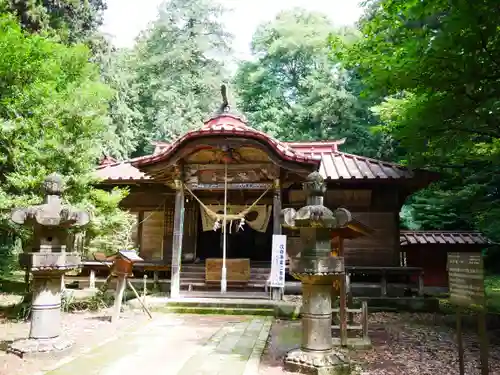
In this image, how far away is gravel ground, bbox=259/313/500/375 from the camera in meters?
5.95

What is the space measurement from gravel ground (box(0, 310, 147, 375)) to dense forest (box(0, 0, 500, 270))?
1904mm

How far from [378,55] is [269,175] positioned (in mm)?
4419

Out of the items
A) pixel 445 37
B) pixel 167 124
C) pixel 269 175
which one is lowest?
pixel 269 175

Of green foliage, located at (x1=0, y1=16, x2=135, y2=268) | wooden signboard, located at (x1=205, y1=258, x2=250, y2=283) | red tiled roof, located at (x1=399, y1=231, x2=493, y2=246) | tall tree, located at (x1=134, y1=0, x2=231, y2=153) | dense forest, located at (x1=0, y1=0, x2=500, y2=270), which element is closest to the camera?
dense forest, located at (x1=0, y1=0, x2=500, y2=270)

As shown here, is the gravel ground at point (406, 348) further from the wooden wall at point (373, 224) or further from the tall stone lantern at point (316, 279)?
the wooden wall at point (373, 224)

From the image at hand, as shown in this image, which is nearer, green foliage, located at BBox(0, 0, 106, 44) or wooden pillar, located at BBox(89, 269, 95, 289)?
wooden pillar, located at BBox(89, 269, 95, 289)

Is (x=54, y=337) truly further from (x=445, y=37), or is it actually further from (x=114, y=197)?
(x=445, y=37)

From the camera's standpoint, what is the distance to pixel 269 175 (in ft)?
36.6

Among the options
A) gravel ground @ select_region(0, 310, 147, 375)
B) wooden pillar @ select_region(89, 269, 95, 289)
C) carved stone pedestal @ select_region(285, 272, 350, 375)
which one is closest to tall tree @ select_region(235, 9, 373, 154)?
wooden pillar @ select_region(89, 269, 95, 289)

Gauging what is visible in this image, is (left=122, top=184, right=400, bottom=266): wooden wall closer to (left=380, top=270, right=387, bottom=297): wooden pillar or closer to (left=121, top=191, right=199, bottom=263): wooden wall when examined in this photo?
(left=121, top=191, right=199, bottom=263): wooden wall

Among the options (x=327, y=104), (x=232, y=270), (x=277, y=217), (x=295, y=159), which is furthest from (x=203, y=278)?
(x=327, y=104)

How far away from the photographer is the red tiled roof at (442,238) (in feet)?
51.2

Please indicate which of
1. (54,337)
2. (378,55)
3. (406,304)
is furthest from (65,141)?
(406,304)

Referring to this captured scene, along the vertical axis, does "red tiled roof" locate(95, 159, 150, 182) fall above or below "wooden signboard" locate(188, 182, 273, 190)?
above
